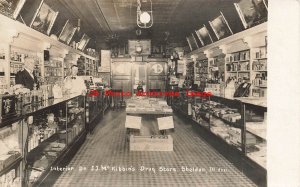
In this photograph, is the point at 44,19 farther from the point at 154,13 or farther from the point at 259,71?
the point at 259,71

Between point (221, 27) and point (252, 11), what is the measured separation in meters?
2.04

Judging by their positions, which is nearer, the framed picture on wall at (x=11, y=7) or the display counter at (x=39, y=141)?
the display counter at (x=39, y=141)

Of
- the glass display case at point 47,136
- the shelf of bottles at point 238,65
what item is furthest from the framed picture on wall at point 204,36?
the glass display case at point 47,136

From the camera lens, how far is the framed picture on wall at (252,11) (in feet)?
17.3

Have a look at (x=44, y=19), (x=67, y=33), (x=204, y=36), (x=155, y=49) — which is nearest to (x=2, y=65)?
(x=44, y=19)

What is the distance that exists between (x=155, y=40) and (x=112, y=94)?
10.5 feet

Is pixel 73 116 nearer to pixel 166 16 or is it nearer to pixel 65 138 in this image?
pixel 65 138

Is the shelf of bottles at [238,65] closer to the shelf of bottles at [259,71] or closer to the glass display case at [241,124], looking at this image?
the shelf of bottles at [259,71]

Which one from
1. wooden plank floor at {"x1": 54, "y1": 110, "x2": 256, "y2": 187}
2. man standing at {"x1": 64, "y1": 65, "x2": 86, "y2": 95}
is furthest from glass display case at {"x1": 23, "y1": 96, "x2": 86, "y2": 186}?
man standing at {"x1": 64, "y1": 65, "x2": 86, "y2": 95}

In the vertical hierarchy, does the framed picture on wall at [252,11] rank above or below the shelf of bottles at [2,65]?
above

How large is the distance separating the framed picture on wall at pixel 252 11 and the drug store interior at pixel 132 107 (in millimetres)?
25

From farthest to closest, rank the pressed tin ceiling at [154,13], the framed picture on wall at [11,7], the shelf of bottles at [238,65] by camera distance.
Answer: the shelf of bottles at [238,65] < the pressed tin ceiling at [154,13] < the framed picture on wall at [11,7]
